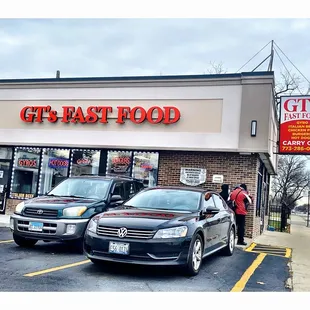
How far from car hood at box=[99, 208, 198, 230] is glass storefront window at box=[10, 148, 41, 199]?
10.1m

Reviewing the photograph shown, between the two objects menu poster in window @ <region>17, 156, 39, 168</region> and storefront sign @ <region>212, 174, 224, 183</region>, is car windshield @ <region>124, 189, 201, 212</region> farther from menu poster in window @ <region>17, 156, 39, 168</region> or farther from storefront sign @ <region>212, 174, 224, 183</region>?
menu poster in window @ <region>17, 156, 39, 168</region>

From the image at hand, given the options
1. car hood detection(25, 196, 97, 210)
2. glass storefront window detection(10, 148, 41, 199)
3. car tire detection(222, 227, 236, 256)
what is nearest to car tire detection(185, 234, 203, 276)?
car tire detection(222, 227, 236, 256)

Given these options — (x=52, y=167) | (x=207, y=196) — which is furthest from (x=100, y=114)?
(x=207, y=196)

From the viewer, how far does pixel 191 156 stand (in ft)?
48.9

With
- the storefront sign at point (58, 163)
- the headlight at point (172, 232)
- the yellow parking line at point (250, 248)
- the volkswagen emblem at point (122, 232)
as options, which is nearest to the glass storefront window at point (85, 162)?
the storefront sign at point (58, 163)

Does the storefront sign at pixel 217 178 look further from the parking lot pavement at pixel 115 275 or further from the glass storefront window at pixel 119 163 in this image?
the parking lot pavement at pixel 115 275

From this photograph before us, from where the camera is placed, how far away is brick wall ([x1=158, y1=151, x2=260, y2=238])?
14.1 meters

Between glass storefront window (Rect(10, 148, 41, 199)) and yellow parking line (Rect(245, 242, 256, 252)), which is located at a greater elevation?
glass storefront window (Rect(10, 148, 41, 199))

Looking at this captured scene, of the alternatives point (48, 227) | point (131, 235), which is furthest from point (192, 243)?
point (48, 227)

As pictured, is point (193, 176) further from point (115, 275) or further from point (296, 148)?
point (115, 275)

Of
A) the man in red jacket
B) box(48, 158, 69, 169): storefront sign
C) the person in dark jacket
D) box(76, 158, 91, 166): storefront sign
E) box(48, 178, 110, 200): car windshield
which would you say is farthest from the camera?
box(48, 158, 69, 169): storefront sign

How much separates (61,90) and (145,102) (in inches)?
137

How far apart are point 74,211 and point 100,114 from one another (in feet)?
24.7

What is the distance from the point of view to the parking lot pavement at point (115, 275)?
6.02m
